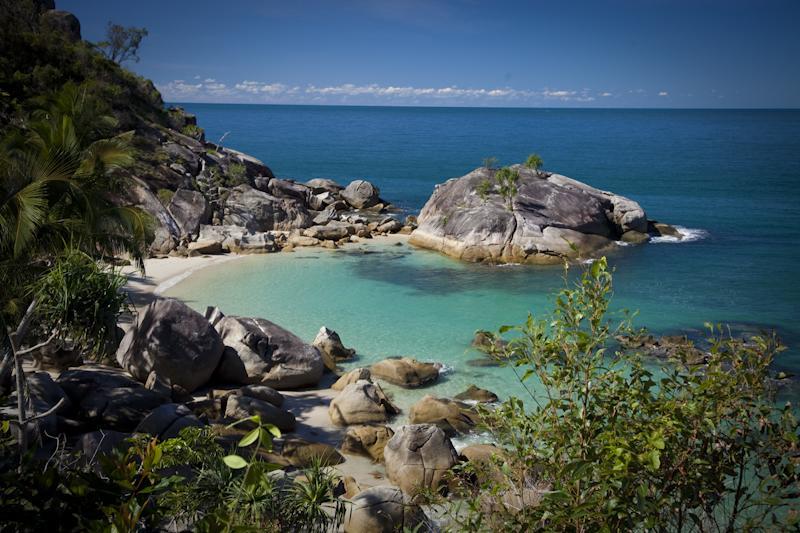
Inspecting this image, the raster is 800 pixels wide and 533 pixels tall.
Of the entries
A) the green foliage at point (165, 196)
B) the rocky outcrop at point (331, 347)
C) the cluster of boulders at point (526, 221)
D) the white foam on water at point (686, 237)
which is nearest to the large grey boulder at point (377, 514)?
the rocky outcrop at point (331, 347)

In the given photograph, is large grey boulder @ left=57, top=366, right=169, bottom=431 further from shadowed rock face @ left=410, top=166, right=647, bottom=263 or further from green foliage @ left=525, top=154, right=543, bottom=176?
green foliage @ left=525, top=154, right=543, bottom=176

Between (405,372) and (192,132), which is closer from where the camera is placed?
(405,372)

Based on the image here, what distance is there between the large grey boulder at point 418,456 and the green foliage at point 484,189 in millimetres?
24543

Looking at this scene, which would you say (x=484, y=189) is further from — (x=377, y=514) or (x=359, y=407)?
(x=377, y=514)

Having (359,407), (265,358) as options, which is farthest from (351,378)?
(265,358)

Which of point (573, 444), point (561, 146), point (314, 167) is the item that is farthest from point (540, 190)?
point (561, 146)

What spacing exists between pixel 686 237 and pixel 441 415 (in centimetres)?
2945

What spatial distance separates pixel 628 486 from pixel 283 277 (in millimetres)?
26180

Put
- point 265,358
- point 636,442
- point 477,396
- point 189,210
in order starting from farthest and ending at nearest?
point 189,210, point 265,358, point 477,396, point 636,442

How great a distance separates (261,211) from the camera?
3962 cm

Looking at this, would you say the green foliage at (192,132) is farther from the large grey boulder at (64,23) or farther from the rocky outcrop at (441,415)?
the rocky outcrop at (441,415)

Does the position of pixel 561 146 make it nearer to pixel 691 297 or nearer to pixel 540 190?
pixel 540 190

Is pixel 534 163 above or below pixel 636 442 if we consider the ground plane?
above

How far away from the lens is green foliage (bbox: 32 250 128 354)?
34.4 feet
